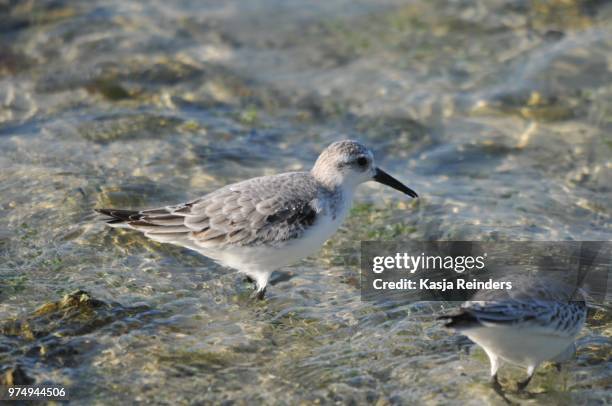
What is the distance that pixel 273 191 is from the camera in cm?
743

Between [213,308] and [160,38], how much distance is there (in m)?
7.29

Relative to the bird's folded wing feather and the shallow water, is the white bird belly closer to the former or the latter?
the shallow water

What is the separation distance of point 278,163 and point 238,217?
318 cm

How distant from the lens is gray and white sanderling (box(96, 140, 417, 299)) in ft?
23.7

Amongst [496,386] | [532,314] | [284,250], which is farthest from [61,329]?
[532,314]

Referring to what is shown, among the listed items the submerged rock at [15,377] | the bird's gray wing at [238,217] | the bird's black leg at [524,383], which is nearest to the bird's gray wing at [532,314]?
the bird's black leg at [524,383]

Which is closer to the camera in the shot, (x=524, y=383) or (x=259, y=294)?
(x=524, y=383)

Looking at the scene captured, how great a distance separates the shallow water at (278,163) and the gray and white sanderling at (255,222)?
1.82ft

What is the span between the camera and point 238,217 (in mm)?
7289

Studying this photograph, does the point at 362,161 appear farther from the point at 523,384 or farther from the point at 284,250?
the point at 523,384

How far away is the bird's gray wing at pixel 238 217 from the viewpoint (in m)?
7.22

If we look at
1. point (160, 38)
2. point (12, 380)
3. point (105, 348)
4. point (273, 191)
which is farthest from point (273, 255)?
point (160, 38)

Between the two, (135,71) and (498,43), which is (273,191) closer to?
(135,71)

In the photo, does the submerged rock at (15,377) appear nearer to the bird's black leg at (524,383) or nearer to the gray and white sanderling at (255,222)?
the gray and white sanderling at (255,222)
